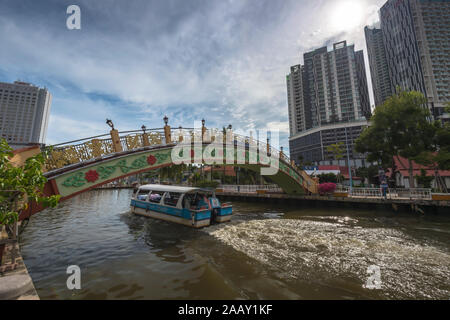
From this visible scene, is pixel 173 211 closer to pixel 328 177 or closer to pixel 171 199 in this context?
pixel 171 199

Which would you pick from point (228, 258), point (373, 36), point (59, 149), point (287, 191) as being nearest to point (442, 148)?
point (287, 191)

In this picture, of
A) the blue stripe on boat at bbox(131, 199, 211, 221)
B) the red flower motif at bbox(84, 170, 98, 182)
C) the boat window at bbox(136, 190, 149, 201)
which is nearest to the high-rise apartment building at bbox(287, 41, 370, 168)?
the boat window at bbox(136, 190, 149, 201)

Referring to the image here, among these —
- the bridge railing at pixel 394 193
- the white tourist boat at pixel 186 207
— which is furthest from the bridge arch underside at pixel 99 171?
the bridge railing at pixel 394 193

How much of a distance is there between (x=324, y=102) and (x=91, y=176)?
91962 millimetres

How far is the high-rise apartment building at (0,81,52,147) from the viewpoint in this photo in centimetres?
9275

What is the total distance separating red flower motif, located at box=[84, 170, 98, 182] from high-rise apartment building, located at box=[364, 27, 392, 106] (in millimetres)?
120124

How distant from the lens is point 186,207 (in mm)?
11438

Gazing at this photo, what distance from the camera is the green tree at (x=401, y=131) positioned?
60.4 feet

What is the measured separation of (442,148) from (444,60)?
6967 cm

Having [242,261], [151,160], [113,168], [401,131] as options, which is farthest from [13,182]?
[401,131]

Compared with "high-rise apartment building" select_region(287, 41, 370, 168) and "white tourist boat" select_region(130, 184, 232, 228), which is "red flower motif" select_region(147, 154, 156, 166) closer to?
"white tourist boat" select_region(130, 184, 232, 228)

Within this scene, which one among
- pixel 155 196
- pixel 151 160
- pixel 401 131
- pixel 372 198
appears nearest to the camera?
pixel 151 160

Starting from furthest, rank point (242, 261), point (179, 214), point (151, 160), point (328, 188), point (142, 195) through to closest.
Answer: point (328, 188) → point (142, 195) → point (179, 214) → point (151, 160) → point (242, 261)
